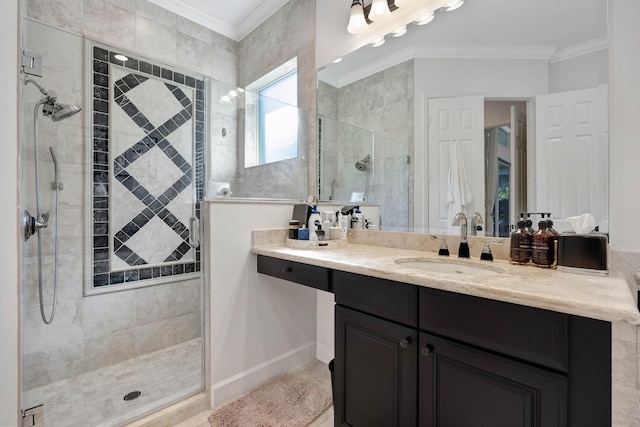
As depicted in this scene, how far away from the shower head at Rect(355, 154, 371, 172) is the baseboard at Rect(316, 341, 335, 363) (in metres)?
1.26

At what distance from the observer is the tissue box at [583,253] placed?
3.14ft

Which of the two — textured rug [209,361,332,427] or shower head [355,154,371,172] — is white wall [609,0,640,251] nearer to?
shower head [355,154,371,172]

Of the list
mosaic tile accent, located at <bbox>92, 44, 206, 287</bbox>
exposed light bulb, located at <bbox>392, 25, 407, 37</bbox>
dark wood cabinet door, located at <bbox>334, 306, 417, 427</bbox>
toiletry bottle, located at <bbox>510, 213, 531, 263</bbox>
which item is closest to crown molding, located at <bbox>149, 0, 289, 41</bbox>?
mosaic tile accent, located at <bbox>92, 44, 206, 287</bbox>

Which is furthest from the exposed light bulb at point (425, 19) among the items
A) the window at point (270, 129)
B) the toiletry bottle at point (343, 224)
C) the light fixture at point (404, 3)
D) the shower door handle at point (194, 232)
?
the shower door handle at point (194, 232)

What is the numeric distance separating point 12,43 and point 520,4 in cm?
198

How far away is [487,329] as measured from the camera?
0.84 m

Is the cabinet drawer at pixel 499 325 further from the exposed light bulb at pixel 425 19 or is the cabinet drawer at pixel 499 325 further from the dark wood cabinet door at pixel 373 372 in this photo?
the exposed light bulb at pixel 425 19

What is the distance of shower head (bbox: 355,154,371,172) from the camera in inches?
75.3

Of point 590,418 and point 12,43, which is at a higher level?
point 12,43

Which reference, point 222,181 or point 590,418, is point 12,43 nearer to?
point 222,181

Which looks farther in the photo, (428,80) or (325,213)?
(325,213)

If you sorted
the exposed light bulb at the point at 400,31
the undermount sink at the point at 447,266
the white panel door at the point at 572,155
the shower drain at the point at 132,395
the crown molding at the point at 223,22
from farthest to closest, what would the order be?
the crown molding at the point at 223,22 → the exposed light bulb at the point at 400,31 → the shower drain at the point at 132,395 → the undermount sink at the point at 447,266 → the white panel door at the point at 572,155

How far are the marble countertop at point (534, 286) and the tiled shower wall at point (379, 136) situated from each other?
1.84ft

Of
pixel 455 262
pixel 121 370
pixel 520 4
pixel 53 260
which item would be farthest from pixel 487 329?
pixel 53 260
